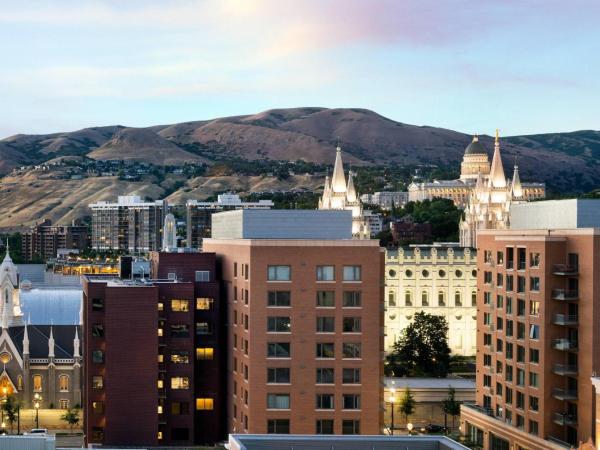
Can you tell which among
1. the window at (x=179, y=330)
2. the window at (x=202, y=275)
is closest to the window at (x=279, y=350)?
the window at (x=179, y=330)

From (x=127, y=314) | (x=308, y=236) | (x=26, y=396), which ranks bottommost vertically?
(x=26, y=396)

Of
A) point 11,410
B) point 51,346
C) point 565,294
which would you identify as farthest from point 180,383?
point 51,346

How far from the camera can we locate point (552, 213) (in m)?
76.1

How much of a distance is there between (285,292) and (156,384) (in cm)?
1234

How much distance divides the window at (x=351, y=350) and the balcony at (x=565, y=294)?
1273 centimetres

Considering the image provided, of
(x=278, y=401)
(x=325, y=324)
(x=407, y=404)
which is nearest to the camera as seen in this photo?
(x=278, y=401)

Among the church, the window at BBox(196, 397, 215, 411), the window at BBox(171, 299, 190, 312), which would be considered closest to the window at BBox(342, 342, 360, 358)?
the window at BBox(171, 299, 190, 312)

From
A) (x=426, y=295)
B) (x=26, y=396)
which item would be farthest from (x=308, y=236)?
(x=426, y=295)

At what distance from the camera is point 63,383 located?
353 ft

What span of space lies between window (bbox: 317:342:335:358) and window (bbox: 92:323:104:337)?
54.7 ft

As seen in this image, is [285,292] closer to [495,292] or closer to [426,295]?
[495,292]

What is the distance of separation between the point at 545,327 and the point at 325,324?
13799 millimetres

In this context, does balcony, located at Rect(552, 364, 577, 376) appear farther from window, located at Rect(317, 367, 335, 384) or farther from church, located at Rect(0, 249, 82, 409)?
church, located at Rect(0, 249, 82, 409)

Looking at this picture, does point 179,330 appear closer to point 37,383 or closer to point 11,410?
point 11,410
